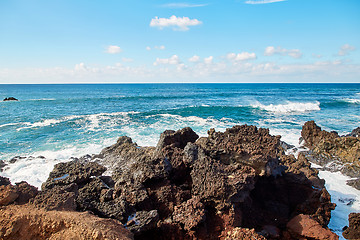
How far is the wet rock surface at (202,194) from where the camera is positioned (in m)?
4.25

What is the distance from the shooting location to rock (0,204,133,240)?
304cm

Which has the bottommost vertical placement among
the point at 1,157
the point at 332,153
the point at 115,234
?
the point at 1,157

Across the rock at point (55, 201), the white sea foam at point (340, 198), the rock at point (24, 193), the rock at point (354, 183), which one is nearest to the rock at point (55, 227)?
the rock at point (55, 201)

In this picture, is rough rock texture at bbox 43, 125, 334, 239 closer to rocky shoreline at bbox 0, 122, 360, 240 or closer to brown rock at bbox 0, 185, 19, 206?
rocky shoreline at bbox 0, 122, 360, 240

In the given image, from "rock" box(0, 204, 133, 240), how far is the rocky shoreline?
1 cm

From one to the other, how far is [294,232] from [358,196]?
5061 mm

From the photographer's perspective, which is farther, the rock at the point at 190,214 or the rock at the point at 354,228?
the rock at the point at 354,228

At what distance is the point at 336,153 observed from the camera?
1084cm

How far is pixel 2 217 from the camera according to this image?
11.3ft

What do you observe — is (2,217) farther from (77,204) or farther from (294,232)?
(294,232)

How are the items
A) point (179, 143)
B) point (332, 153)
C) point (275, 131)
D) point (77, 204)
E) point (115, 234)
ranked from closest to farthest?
1. point (115, 234)
2. point (77, 204)
3. point (179, 143)
4. point (332, 153)
5. point (275, 131)

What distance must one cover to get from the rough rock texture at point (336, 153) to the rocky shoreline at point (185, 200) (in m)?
4.22

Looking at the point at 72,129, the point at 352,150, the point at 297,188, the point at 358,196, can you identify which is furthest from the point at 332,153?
the point at 72,129

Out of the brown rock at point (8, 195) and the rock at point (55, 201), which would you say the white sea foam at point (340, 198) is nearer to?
the rock at point (55, 201)
